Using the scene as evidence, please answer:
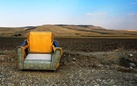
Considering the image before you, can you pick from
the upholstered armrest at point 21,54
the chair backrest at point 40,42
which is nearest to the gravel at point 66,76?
the upholstered armrest at point 21,54

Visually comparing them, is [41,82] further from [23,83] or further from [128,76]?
[128,76]

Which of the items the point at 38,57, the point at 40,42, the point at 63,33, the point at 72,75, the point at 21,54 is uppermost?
the point at 40,42

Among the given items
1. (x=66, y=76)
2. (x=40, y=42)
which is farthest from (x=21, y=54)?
(x=66, y=76)

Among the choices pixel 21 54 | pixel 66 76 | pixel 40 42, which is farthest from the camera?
pixel 40 42

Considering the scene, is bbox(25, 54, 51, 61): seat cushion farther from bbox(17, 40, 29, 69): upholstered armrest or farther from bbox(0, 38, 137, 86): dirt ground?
bbox(0, 38, 137, 86): dirt ground

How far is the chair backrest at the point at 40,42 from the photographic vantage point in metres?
13.4

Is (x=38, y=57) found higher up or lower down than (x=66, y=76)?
higher up

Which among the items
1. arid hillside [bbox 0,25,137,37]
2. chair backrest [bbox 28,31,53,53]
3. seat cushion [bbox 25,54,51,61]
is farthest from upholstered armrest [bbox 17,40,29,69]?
arid hillside [bbox 0,25,137,37]

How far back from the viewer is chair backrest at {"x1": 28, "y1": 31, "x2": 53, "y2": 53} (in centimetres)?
1338

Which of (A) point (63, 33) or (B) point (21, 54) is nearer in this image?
(B) point (21, 54)

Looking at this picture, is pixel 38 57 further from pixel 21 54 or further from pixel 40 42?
pixel 40 42

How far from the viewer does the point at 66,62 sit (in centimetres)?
1500

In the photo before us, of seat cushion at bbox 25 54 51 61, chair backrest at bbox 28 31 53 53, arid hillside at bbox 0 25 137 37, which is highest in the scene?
chair backrest at bbox 28 31 53 53

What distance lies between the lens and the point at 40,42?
529 inches
